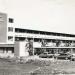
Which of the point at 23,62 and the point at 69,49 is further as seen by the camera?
the point at 69,49

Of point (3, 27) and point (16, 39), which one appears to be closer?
point (3, 27)

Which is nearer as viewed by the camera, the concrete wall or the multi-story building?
the multi-story building

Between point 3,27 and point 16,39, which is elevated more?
point 3,27

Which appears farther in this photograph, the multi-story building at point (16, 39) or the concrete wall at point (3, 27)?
the concrete wall at point (3, 27)

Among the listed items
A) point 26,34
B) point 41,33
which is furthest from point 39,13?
point 26,34

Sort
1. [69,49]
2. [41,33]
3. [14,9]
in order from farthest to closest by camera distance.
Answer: [41,33], [14,9], [69,49]

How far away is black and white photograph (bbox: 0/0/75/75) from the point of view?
43.6m

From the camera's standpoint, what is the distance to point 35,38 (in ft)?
212

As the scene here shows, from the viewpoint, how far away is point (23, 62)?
146 ft

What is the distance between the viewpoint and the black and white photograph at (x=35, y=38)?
43.6 metres

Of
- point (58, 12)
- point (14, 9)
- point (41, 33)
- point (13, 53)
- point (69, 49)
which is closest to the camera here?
point (13, 53)

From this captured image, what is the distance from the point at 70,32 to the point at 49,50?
75.7ft

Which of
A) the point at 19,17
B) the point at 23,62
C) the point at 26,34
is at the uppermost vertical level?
the point at 19,17

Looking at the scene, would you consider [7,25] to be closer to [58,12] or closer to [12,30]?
[12,30]
